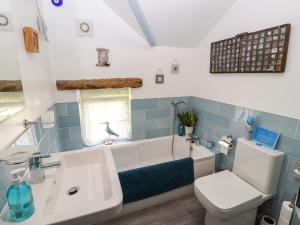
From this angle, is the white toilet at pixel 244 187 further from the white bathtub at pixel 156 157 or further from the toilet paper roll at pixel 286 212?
the white bathtub at pixel 156 157

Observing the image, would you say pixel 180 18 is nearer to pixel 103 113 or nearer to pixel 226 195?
pixel 103 113

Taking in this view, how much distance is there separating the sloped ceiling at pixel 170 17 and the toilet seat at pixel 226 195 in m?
1.80

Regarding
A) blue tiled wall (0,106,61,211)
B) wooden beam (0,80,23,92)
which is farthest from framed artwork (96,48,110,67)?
wooden beam (0,80,23,92)

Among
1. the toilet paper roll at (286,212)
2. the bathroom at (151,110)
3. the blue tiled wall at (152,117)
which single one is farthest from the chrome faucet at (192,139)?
the toilet paper roll at (286,212)

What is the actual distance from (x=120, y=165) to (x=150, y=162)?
0.47 meters

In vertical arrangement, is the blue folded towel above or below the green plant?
below

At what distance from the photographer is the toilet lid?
1459 mm

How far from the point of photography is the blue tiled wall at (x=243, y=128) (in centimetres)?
150

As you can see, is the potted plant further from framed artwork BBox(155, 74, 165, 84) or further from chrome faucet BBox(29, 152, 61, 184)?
chrome faucet BBox(29, 152, 61, 184)

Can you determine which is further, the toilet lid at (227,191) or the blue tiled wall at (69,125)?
the blue tiled wall at (69,125)

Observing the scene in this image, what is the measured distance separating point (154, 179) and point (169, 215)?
440 millimetres

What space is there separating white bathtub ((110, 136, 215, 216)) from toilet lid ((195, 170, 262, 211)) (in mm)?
372

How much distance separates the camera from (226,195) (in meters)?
1.54

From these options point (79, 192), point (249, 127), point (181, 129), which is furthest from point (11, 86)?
point (181, 129)
